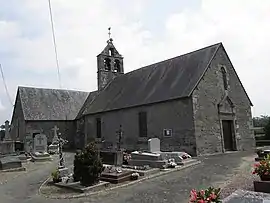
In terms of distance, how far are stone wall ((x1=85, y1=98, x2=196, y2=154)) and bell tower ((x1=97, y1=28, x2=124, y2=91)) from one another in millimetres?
7360

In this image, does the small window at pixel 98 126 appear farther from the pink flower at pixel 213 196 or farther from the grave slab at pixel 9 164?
the pink flower at pixel 213 196

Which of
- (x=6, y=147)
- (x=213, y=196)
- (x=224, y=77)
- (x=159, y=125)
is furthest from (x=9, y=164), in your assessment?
(x=224, y=77)

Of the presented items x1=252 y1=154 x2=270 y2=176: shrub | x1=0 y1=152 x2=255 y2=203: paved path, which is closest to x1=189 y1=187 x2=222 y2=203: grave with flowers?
x1=252 y1=154 x2=270 y2=176: shrub

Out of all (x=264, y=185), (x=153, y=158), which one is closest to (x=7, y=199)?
(x=153, y=158)

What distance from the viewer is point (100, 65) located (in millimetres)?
32656

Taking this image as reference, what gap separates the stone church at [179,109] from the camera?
18859mm

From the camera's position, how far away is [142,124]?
72.4 ft

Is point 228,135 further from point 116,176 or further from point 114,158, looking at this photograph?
point 116,176

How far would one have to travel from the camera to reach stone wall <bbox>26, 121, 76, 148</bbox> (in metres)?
30.6

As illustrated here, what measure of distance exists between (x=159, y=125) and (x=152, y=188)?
11.7m

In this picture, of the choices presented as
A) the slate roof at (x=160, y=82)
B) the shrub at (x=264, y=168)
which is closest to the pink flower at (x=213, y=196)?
the shrub at (x=264, y=168)

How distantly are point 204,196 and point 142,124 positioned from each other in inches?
704

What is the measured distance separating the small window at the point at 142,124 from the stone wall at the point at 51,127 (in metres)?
13.4

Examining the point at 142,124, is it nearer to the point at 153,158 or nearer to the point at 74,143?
the point at 153,158
